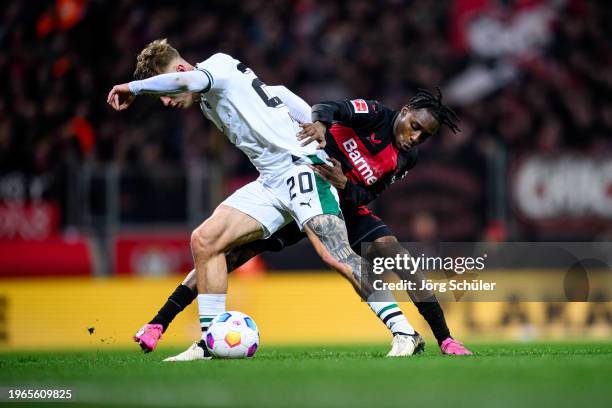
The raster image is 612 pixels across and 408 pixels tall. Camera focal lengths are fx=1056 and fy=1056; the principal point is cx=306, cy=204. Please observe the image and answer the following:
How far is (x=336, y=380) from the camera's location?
19.0 ft

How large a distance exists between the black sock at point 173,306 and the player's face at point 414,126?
1.92 metres

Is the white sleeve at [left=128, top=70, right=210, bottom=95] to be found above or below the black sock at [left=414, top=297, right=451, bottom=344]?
above

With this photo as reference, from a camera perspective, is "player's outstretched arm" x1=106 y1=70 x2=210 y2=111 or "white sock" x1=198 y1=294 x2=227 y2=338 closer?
"player's outstretched arm" x1=106 y1=70 x2=210 y2=111

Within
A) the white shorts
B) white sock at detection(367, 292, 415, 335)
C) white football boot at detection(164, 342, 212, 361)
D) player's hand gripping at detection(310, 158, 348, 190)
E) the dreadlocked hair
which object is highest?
the dreadlocked hair

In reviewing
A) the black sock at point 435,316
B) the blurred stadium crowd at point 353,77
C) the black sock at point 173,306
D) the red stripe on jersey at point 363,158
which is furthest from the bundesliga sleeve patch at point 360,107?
the blurred stadium crowd at point 353,77

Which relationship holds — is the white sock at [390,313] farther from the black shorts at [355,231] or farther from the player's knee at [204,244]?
the player's knee at [204,244]

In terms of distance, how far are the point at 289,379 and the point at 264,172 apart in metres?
2.22

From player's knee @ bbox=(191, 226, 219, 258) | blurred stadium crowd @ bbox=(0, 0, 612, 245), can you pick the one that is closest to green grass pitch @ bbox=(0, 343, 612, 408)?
player's knee @ bbox=(191, 226, 219, 258)

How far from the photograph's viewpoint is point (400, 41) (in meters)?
18.9

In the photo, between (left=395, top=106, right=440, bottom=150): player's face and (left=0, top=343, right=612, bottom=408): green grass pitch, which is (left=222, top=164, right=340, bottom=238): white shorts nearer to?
(left=395, top=106, right=440, bottom=150): player's face

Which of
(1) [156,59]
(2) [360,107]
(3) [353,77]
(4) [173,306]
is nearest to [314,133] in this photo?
(2) [360,107]

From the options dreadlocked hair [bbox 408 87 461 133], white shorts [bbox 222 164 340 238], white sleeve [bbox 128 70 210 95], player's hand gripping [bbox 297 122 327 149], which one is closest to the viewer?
white sleeve [bbox 128 70 210 95]

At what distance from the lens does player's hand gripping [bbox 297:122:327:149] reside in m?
7.18

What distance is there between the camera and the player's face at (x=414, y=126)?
747 centimetres
